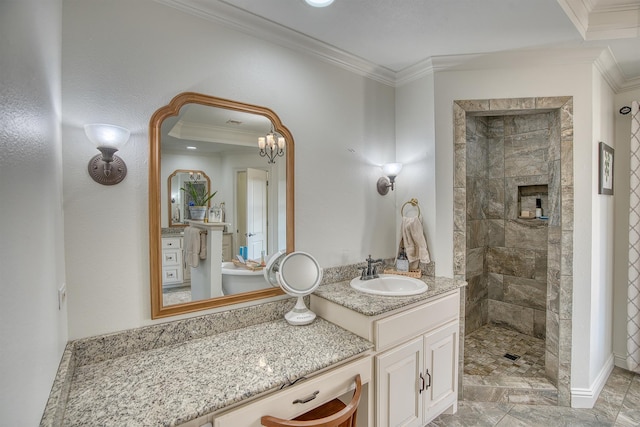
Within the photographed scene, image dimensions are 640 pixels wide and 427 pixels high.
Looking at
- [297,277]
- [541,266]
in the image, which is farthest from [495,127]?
[297,277]

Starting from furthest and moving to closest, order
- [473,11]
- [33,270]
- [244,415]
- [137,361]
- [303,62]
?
[303,62] < [473,11] < [137,361] < [244,415] < [33,270]

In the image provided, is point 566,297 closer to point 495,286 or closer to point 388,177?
point 495,286

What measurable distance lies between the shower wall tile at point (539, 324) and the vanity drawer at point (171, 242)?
11.5 ft

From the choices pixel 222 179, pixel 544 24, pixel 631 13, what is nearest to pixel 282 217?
pixel 222 179

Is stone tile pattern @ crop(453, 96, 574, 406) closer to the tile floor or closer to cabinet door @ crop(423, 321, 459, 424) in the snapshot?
the tile floor

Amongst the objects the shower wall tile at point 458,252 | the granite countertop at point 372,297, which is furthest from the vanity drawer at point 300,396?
the shower wall tile at point 458,252

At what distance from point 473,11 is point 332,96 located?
3.11ft

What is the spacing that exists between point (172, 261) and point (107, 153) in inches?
22.6

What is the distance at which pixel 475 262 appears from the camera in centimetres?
323

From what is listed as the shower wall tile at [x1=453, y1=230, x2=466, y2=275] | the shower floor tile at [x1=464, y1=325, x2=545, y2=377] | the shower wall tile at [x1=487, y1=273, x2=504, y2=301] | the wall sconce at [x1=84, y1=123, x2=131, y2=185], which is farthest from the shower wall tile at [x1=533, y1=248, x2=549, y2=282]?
the wall sconce at [x1=84, y1=123, x2=131, y2=185]

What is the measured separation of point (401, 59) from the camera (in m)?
2.17

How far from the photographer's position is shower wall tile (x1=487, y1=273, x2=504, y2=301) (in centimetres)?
333

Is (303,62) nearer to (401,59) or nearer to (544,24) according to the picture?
(401,59)

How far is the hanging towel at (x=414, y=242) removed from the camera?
221 cm
